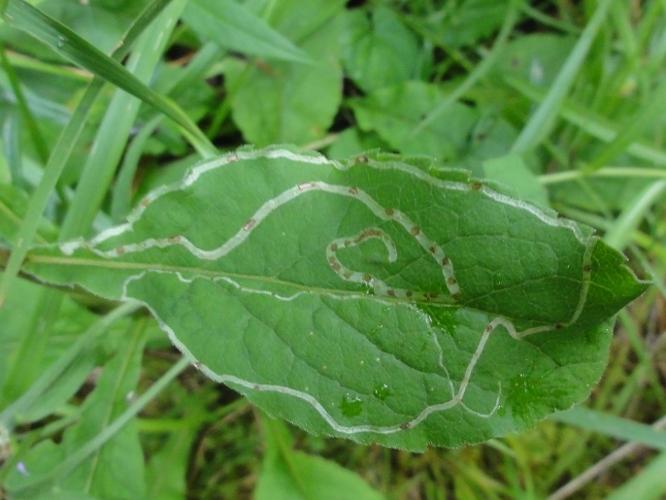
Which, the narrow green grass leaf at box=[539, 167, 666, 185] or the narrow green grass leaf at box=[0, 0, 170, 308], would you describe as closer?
the narrow green grass leaf at box=[0, 0, 170, 308]

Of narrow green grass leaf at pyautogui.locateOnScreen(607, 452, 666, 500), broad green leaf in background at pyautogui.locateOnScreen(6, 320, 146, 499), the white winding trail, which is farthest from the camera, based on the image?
broad green leaf in background at pyautogui.locateOnScreen(6, 320, 146, 499)

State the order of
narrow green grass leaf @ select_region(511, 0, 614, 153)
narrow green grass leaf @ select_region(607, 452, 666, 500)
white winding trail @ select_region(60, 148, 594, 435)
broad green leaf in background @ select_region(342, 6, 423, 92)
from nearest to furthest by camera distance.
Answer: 1. white winding trail @ select_region(60, 148, 594, 435)
2. narrow green grass leaf @ select_region(607, 452, 666, 500)
3. narrow green grass leaf @ select_region(511, 0, 614, 153)
4. broad green leaf in background @ select_region(342, 6, 423, 92)

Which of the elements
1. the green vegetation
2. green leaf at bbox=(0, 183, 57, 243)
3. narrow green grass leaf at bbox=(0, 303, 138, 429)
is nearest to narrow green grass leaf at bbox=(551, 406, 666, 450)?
the green vegetation

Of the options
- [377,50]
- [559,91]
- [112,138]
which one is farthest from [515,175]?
[112,138]

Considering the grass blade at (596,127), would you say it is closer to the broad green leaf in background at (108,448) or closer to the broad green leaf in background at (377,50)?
the broad green leaf in background at (377,50)

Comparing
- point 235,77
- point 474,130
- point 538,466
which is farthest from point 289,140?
point 538,466

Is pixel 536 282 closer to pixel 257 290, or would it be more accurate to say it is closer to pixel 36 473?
pixel 257 290

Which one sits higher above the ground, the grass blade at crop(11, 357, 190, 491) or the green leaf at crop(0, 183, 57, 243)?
the green leaf at crop(0, 183, 57, 243)

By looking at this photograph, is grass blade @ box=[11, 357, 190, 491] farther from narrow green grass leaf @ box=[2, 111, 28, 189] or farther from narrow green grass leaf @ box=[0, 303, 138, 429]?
narrow green grass leaf @ box=[2, 111, 28, 189]

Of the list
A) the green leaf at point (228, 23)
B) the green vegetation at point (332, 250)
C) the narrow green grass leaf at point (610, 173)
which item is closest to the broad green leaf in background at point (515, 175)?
the green vegetation at point (332, 250)
